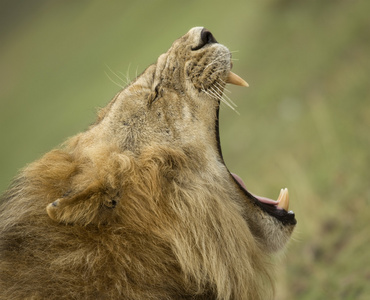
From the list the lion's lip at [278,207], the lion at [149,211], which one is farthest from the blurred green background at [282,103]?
the lion at [149,211]

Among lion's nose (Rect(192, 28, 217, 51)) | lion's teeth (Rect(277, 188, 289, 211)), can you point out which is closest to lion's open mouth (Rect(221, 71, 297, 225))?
lion's teeth (Rect(277, 188, 289, 211))

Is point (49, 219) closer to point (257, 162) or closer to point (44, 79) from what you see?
point (257, 162)

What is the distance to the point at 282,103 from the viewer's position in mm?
7844

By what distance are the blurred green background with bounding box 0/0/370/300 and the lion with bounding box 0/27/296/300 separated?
0.42 meters

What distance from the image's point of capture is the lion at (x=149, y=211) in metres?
2.63

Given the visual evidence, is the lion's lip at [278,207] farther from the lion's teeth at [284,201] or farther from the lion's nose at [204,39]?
the lion's nose at [204,39]

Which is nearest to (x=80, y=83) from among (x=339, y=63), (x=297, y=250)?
(x=339, y=63)

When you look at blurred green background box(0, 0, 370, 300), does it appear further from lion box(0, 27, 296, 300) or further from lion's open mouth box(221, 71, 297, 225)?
lion box(0, 27, 296, 300)

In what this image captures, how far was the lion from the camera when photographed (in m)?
2.63

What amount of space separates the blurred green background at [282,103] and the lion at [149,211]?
418 millimetres

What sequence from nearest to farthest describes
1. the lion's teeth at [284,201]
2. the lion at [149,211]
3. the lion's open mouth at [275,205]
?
the lion at [149,211]
the lion's open mouth at [275,205]
the lion's teeth at [284,201]

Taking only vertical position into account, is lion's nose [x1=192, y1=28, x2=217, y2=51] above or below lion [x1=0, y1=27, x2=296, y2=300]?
above

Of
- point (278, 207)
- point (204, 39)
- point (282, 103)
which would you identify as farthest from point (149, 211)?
point (282, 103)

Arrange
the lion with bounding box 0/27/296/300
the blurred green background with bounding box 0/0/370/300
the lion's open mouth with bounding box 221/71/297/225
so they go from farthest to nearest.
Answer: the blurred green background with bounding box 0/0/370/300, the lion's open mouth with bounding box 221/71/297/225, the lion with bounding box 0/27/296/300
